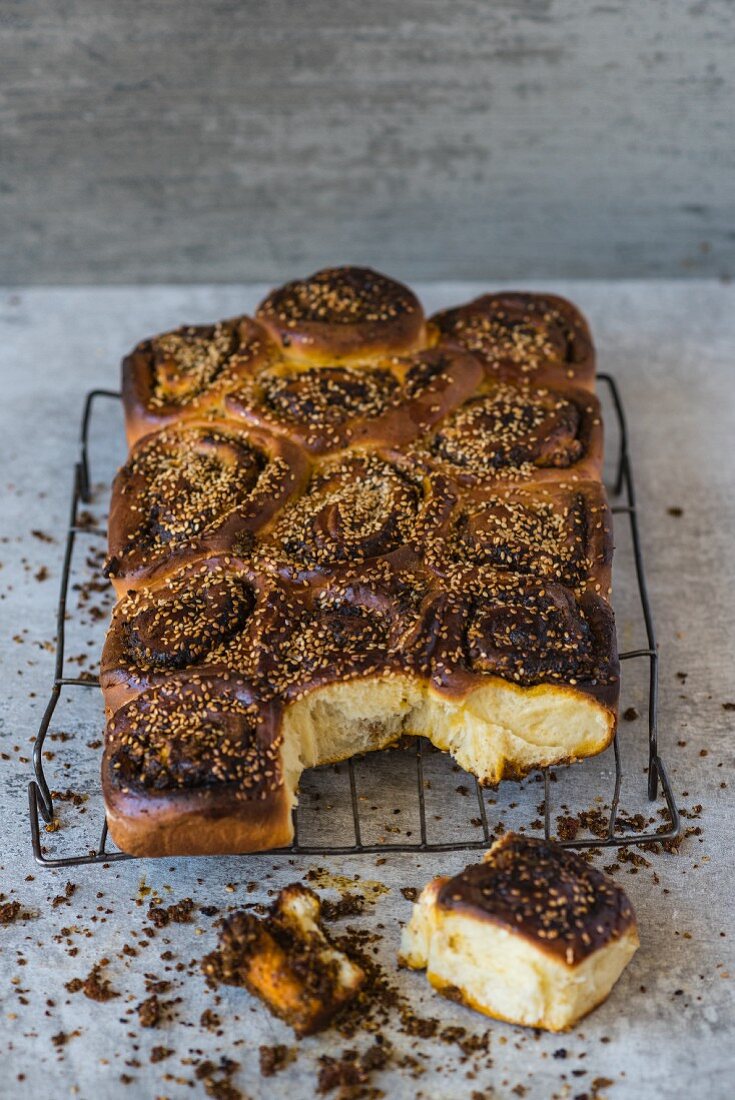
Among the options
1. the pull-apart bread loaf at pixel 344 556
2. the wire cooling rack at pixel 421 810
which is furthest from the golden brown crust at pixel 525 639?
Result: the wire cooling rack at pixel 421 810

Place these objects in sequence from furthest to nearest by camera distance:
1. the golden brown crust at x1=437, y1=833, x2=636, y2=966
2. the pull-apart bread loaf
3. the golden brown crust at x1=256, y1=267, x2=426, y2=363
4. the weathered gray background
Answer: the weathered gray background < the golden brown crust at x1=256, y1=267, x2=426, y2=363 < the pull-apart bread loaf < the golden brown crust at x1=437, y1=833, x2=636, y2=966

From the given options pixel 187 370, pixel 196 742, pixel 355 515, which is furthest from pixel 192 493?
pixel 196 742

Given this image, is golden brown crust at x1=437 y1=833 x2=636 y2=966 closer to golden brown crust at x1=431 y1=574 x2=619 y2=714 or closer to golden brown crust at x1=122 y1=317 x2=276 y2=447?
golden brown crust at x1=431 y1=574 x2=619 y2=714

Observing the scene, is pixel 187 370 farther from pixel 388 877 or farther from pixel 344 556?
pixel 388 877

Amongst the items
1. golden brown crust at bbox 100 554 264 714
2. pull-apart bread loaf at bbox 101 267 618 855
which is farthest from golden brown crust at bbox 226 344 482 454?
golden brown crust at bbox 100 554 264 714

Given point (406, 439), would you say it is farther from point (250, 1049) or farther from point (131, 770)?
point (250, 1049)

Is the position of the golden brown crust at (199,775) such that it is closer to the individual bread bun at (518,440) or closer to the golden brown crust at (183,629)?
the golden brown crust at (183,629)
